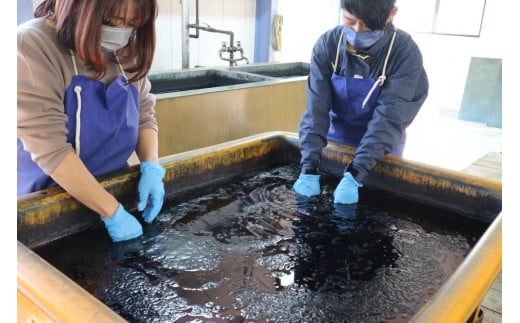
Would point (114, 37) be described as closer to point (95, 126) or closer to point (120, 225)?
point (95, 126)

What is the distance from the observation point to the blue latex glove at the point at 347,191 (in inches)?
62.4

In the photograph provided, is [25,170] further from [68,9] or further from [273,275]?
[273,275]

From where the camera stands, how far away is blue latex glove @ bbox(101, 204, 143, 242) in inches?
49.1

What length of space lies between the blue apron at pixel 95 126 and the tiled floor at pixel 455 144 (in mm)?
2779

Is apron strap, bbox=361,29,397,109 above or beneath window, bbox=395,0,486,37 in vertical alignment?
beneath

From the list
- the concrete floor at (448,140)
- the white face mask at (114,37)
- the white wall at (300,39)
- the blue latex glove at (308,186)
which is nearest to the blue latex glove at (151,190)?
the white face mask at (114,37)

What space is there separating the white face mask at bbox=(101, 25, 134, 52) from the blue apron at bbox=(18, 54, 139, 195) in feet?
0.33

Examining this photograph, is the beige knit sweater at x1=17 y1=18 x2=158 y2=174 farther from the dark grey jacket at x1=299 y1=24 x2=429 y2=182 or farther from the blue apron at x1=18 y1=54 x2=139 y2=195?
the dark grey jacket at x1=299 y1=24 x2=429 y2=182

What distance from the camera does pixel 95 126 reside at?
4.28 ft

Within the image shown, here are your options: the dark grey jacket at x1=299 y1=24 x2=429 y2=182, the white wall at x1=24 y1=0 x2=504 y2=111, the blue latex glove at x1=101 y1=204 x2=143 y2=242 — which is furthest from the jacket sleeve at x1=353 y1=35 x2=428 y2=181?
the white wall at x1=24 y1=0 x2=504 y2=111

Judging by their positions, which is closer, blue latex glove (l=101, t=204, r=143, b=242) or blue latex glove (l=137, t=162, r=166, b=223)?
blue latex glove (l=101, t=204, r=143, b=242)

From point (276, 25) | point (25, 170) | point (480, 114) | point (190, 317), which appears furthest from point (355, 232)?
point (480, 114)

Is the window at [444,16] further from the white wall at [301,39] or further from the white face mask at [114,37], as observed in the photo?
the white face mask at [114,37]

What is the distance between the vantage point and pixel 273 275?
1.16 m
